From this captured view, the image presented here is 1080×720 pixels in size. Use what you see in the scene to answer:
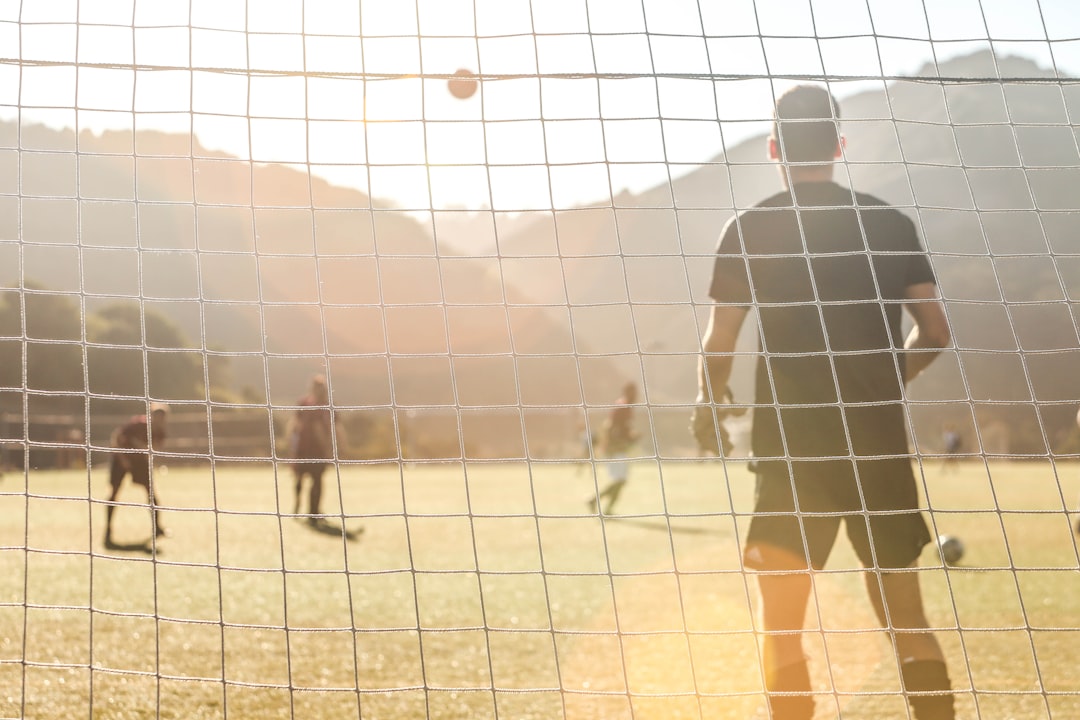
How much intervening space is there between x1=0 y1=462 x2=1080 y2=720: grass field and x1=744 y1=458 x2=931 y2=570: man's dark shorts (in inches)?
4.6

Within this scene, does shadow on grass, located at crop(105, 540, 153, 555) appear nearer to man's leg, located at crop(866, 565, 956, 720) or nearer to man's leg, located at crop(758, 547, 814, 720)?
man's leg, located at crop(758, 547, 814, 720)

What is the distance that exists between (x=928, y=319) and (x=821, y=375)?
39 cm

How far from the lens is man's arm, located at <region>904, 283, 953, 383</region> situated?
9.46 feet

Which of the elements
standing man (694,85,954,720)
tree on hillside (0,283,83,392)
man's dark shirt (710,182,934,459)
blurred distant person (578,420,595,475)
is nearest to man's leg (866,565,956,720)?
standing man (694,85,954,720)

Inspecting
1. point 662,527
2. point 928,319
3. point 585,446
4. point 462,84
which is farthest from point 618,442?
point 928,319

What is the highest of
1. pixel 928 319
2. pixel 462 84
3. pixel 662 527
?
pixel 462 84

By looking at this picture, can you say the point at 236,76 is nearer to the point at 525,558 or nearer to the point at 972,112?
the point at 972,112

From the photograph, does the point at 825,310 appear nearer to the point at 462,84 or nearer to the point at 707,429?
the point at 707,429

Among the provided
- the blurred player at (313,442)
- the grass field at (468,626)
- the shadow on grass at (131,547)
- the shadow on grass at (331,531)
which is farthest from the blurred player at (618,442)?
the shadow on grass at (131,547)

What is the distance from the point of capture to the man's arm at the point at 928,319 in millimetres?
2885

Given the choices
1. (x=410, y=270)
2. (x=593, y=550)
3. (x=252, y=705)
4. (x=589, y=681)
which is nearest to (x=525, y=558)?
(x=593, y=550)

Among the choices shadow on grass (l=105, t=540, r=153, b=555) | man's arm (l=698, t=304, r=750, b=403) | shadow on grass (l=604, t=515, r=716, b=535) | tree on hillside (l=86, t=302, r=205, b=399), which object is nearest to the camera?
man's arm (l=698, t=304, r=750, b=403)

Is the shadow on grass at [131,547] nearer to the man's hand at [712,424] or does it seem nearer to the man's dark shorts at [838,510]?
the man's hand at [712,424]

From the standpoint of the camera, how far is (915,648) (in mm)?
2762
